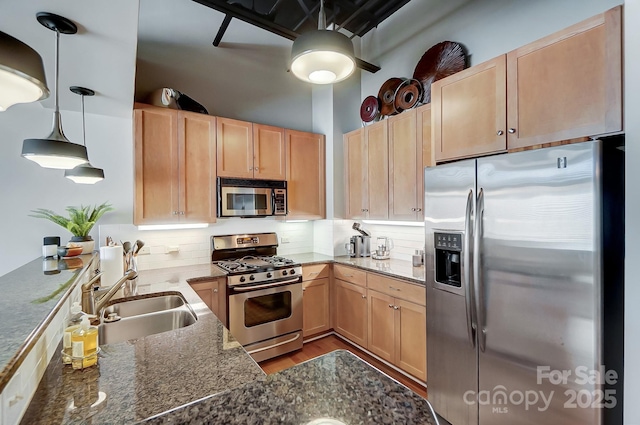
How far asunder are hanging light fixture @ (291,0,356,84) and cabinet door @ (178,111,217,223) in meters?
1.82

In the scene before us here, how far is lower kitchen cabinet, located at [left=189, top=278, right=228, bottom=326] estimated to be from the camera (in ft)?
8.39

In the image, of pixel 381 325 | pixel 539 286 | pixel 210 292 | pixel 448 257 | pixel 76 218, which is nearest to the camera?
pixel 539 286

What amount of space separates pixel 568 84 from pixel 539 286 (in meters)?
1.09

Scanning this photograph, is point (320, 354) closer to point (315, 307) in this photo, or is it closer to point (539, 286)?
point (315, 307)

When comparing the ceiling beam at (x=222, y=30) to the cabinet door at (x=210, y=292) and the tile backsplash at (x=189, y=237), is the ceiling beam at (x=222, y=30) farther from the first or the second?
the cabinet door at (x=210, y=292)

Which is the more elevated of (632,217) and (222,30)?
(222,30)

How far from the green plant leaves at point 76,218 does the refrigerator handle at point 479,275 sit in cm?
286

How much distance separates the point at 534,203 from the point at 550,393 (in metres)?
0.98

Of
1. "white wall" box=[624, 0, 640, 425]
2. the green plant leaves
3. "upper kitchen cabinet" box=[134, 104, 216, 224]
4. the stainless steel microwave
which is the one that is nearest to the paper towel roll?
the green plant leaves

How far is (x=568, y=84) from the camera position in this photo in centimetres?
156

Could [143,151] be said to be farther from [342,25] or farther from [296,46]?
[342,25]

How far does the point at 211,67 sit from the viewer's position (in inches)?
129

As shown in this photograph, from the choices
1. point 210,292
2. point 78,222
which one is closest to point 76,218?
point 78,222

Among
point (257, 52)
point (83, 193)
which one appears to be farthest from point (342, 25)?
point (83, 193)
